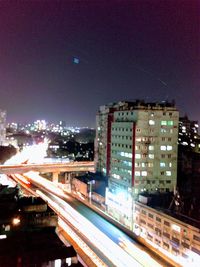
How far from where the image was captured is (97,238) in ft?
55.4

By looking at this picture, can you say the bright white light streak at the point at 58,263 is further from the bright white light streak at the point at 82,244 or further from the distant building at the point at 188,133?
the distant building at the point at 188,133

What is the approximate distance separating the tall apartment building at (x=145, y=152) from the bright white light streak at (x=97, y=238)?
5779 mm

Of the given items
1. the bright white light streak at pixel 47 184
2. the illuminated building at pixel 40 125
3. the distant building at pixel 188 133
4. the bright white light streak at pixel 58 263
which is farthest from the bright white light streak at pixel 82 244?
the illuminated building at pixel 40 125

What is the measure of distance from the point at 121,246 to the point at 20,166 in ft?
67.2

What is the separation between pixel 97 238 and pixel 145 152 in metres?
11.0

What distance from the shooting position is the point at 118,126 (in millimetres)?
28844

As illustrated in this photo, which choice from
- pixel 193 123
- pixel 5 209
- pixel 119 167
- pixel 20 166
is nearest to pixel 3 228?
pixel 5 209

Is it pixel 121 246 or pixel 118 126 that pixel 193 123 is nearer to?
pixel 118 126

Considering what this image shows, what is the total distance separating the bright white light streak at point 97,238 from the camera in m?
14.3

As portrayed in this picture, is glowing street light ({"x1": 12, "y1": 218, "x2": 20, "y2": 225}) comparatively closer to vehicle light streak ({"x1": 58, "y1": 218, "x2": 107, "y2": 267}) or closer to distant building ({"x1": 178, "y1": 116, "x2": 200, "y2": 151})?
vehicle light streak ({"x1": 58, "y1": 218, "x2": 107, "y2": 267})

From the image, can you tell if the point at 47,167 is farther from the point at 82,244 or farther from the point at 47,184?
the point at 82,244

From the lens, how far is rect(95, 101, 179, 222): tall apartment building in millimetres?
26141

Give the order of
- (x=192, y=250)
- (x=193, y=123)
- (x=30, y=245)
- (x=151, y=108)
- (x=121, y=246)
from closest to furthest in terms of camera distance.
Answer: (x=30, y=245) → (x=121, y=246) → (x=192, y=250) → (x=151, y=108) → (x=193, y=123)

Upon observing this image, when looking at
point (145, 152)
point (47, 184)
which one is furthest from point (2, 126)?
point (145, 152)
